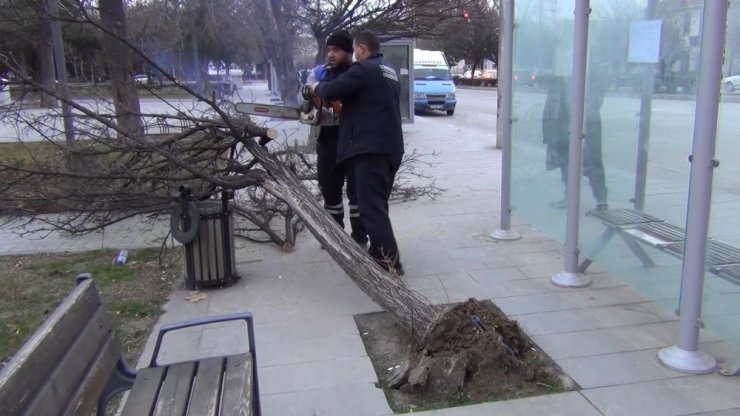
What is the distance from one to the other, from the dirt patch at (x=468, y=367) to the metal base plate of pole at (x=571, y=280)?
1149 millimetres

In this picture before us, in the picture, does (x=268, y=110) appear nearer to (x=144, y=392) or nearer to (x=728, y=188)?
(x=144, y=392)

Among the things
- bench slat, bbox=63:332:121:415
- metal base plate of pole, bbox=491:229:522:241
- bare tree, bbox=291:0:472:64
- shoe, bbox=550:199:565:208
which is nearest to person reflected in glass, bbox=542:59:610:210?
shoe, bbox=550:199:565:208

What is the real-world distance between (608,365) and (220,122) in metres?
3.40

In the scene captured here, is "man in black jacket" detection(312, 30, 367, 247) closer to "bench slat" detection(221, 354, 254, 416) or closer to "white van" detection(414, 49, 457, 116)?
"bench slat" detection(221, 354, 254, 416)

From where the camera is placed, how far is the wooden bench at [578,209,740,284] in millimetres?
3215

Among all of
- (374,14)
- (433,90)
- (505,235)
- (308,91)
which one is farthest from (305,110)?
(433,90)

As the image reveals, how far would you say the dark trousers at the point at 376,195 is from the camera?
453 cm

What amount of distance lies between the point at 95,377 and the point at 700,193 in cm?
283

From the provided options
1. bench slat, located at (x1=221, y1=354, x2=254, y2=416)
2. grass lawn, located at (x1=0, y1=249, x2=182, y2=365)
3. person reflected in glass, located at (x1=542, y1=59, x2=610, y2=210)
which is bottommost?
grass lawn, located at (x1=0, y1=249, x2=182, y2=365)

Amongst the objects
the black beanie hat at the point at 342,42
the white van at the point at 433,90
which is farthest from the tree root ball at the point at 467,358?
the white van at the point at 433,90

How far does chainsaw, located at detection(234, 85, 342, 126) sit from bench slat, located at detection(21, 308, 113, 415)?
2612 mm

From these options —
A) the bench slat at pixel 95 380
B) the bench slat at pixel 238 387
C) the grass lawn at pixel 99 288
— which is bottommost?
the grass lawn at pixel 99 288

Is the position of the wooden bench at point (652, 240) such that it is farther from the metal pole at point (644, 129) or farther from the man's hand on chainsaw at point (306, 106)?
the man's hand on chainsaw at point (306, 106)

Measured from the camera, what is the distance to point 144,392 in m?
2.35
